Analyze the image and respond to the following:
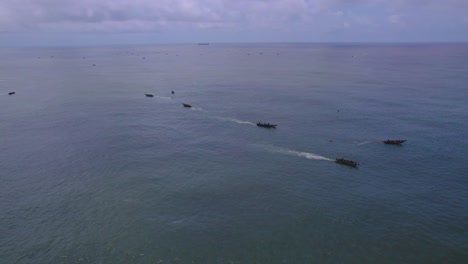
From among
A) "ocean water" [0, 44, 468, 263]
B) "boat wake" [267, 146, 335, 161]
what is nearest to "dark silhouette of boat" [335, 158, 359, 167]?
"ocean water" [0, 44, 468, 263]

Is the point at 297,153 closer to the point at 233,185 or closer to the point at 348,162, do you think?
the point at 348,162

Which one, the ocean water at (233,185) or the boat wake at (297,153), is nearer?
the ocean water at (233,185)

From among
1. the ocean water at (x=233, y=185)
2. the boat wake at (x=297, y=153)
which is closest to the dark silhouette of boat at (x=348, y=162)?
the ocean water at (x=233, y=185)

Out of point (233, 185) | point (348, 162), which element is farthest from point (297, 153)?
point (233, 185)

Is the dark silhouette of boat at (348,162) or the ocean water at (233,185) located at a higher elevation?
the dark silhouette of boat at (348,162)

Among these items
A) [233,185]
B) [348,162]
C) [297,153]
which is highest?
[348,162]

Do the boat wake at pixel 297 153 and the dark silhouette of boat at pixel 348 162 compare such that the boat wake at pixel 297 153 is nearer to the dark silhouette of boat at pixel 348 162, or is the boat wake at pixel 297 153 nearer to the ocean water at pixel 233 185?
the ocean water at pixel 233 185

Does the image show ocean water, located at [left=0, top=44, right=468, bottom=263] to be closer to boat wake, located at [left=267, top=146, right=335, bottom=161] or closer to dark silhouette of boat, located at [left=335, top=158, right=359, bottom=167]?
boat wake, located at [left=267, top=146, right=335, bottom=161]

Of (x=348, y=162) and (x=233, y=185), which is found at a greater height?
(x=348, y=162)
